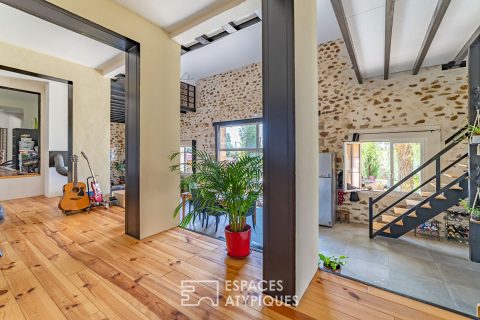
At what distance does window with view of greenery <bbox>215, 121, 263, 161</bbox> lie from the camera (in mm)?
5715

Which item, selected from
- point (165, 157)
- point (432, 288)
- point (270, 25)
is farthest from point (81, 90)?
point (432, 288)

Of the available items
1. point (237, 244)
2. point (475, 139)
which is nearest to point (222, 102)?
point (237, 244)

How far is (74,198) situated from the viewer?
3104 millimetres

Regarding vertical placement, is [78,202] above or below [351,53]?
below

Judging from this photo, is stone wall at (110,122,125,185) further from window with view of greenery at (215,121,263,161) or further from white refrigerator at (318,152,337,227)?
white refrigerator at (318,152,337,227)

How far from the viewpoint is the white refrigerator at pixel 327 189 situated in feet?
14.1

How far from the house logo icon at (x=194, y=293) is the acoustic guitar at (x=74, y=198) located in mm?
2596

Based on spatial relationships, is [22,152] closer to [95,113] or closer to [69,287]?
[95,113]

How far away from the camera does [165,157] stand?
→ 2.54 meters

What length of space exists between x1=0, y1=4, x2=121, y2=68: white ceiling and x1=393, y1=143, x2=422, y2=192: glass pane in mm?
→ 5652

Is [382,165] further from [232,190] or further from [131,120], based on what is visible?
[131,120]

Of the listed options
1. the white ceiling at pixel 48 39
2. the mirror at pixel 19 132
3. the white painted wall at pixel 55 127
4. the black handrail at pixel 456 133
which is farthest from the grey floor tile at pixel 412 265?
the mirror at pixel 19 132

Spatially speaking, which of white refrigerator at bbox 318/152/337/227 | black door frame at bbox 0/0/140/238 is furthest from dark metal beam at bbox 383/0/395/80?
black door frame at bbox 0/0/140/238

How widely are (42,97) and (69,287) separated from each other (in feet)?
15.6
